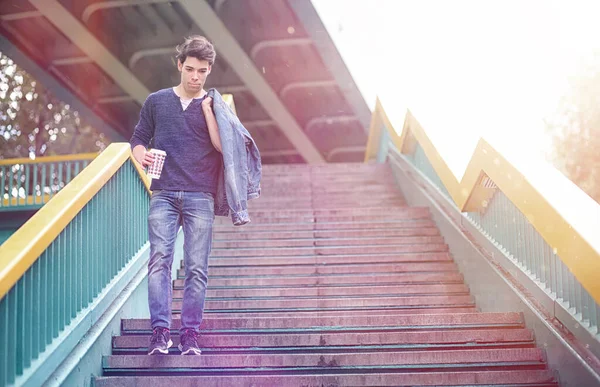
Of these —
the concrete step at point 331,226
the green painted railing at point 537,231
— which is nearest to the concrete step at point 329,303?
the green painted railing at point 537,231

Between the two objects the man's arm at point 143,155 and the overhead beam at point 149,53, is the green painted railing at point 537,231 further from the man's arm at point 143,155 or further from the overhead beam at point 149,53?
the overhead beam at point 149,53

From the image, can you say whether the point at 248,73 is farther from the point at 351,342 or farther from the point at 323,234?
the point at 351,342

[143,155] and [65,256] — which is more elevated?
[143,155]

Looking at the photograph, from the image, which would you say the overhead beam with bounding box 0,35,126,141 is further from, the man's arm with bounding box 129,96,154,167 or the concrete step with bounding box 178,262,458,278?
the man's arm with bounding box 129,96,154,167

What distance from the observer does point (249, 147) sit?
3.31 metres

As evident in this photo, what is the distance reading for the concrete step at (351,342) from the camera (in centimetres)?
325

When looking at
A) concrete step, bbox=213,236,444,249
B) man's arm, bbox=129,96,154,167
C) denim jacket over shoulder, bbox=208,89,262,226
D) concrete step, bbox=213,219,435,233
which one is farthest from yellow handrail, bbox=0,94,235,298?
concrete step, bbox=213,219,435,233

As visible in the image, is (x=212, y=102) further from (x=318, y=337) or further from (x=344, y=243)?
(x=344, y=243)

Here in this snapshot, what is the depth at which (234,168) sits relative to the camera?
312 centimetres

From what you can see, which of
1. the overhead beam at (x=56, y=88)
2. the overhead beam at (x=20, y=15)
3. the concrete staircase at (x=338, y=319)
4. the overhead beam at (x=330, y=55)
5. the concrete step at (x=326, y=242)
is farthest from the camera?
the overhead beam at (x=56, y=88)

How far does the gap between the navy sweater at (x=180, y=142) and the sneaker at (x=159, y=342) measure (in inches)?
27.9

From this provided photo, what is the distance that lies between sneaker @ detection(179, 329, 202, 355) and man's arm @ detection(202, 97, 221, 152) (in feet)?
3.10

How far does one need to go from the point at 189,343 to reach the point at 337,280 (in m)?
1.79

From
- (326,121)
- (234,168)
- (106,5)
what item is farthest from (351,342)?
(326,121)
